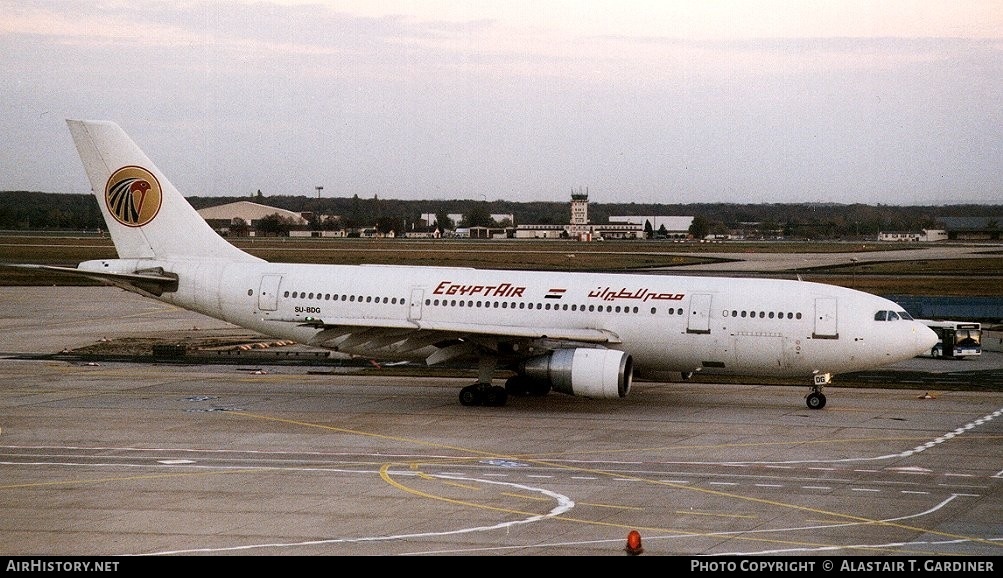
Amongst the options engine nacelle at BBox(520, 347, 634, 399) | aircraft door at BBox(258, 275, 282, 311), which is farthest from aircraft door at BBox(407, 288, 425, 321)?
engine nacelle at BBox(520, 347, 634, 399)

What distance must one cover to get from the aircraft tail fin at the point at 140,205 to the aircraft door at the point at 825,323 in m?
19.7

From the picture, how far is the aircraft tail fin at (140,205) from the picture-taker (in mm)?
39219

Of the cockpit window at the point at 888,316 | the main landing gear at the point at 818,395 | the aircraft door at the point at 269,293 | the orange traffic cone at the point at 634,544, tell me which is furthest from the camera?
the aircraft door at the point at 269,293

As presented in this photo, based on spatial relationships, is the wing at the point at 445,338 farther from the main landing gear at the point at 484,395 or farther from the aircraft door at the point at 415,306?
the main landing gear at the point at 484,395

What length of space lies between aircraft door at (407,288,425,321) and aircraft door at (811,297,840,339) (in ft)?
40.7

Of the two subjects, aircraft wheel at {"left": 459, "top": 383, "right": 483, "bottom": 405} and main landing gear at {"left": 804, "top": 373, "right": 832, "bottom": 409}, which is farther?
aircraft wheel at {"left": 459, "top": 383, "right": 483, "bottom": 405}

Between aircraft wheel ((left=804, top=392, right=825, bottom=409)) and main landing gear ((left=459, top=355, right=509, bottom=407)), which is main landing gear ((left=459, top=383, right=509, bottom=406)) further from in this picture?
aircraft wheel ((left=804, top=392, right=825, bottom=409))

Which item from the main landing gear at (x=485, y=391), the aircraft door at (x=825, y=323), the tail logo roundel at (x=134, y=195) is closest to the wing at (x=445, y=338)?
the main landing gear at (x=485, y=391)

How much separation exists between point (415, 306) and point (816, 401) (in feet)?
42.6

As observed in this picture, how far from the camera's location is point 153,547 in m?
18.8

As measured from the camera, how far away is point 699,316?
1357 inches

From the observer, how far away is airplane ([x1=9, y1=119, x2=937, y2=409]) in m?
33.6

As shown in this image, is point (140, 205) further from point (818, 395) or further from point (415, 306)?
point (818, 395)
